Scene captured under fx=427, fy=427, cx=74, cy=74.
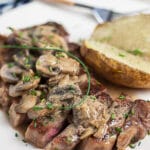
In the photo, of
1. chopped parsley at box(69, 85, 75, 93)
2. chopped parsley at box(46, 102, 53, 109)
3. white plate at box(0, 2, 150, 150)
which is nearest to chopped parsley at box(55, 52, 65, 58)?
chopped parsley at box(69, 85, 75, 93)

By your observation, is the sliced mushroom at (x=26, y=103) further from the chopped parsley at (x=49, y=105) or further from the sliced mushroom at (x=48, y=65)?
the sliced mushroom at (x=48, y=65)

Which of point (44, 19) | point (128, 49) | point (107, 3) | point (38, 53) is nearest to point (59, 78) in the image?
point (38, 53)

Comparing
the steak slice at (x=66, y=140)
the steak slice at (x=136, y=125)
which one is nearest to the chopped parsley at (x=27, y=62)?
the steak slice at (x=66, y=140)

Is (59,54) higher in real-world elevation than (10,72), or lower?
higher

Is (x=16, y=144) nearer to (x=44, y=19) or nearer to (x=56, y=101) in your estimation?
(x=56, y=101)

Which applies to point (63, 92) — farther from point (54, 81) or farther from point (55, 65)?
point (55, 65)

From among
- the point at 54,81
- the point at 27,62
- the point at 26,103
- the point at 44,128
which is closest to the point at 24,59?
the point at 27,62
